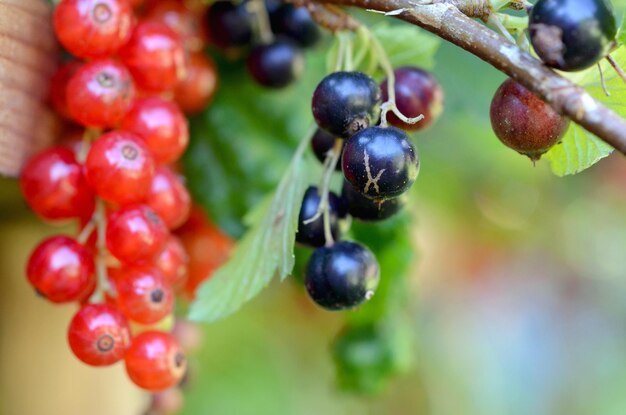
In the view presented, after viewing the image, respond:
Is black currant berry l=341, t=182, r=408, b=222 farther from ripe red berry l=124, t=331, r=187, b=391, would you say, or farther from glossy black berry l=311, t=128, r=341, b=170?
ripe red berry l=124, t=331, r=187, b=391

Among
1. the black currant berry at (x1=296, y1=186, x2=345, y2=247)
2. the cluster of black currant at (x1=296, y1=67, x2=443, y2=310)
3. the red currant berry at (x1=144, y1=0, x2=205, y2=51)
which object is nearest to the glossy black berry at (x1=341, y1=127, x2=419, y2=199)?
the cluster of black currant at (x1=296, y1=67, x2=443, y2=310)

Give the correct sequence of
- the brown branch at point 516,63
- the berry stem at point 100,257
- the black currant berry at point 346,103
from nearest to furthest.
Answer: the brown branch at point 516,63
the black currant berry at point 346,103
the berry stem at point 100,257

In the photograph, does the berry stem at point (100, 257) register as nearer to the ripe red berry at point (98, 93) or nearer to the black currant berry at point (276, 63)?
the ripe red berry at point (98, 93)

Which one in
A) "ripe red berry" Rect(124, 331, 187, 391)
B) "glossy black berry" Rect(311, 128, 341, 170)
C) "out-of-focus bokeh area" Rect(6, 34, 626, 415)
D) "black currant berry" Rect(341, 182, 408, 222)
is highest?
"glossy black berry" Rect(311, 128, 341, 170)

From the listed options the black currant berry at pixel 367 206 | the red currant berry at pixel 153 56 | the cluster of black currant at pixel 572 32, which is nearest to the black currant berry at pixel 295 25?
the red currant berry at pixel 153 56

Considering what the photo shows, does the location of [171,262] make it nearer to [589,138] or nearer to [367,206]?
[367,206]

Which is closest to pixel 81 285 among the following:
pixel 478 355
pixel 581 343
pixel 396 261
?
pixel 396 261

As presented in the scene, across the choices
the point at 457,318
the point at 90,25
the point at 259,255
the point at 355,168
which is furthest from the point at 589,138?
the point at 457,318
